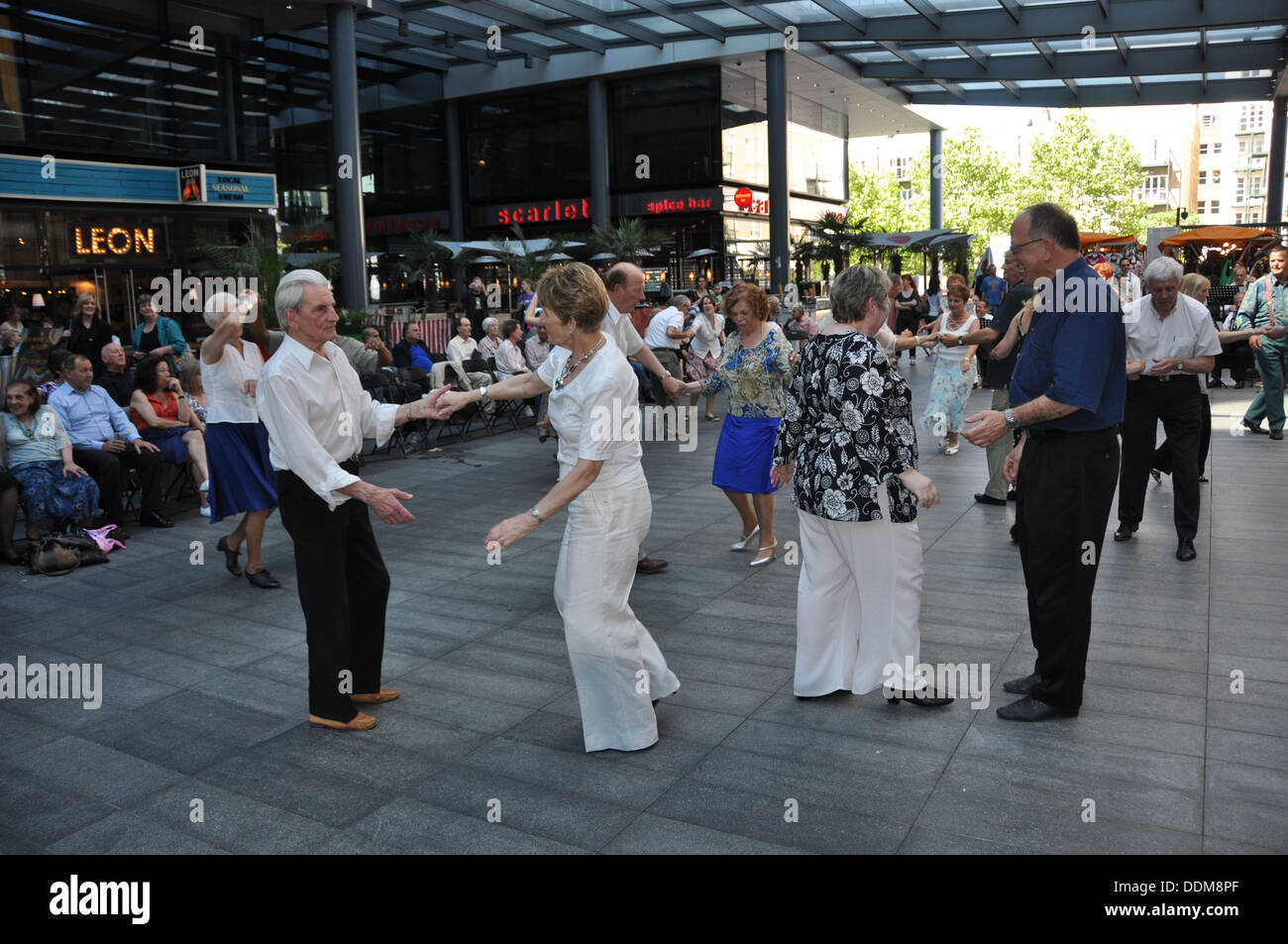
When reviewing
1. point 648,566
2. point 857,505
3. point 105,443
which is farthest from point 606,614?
point 105,443

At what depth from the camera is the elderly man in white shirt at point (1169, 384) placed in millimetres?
6480

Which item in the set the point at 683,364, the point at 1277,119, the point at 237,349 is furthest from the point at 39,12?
the point at 1277,119

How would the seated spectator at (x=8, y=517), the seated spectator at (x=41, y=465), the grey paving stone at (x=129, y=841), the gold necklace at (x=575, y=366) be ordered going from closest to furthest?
the grey paving stone at (x=129, y=841) → the gold necklace at (x=575, y=366) → the seated spectator at (x=8, y=517) → the seated spectator at (x=41, y=465)

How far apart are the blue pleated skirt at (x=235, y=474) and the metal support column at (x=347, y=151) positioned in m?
15.1

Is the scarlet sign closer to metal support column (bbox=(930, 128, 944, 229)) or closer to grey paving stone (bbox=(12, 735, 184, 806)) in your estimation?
metal support column (bbox=(930, 128, 944, 229))

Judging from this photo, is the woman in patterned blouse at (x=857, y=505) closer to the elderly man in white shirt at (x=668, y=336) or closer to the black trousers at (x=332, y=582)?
the black trousers at (x=332, y=582)

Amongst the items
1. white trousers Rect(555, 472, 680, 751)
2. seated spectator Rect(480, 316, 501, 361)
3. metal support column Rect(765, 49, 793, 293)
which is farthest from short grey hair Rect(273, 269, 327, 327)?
metal support column Rect(765, 49, 793, 293)

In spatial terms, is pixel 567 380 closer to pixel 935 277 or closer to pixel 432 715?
pixel 432 715

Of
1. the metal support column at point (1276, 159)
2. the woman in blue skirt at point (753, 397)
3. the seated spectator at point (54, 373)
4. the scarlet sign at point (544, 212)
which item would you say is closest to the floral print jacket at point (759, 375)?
the woman in blue skirt at point (753, 397)

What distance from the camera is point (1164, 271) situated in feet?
21.1

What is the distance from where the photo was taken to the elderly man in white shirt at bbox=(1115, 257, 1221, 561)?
6480mm

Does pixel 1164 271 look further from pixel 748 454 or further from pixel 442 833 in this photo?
pixel 442 833

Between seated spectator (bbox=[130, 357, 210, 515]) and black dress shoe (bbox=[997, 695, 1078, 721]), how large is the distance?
708cm
